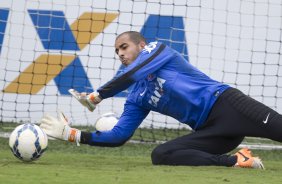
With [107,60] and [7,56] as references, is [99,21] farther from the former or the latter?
[7,56]

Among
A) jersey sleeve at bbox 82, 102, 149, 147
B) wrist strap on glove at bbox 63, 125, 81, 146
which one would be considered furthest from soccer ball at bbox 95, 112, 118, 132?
wrist strap on glove at bbox 63, 125, 81, 146

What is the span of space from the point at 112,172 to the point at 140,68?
3.86 ft

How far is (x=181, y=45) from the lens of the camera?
41.3ft

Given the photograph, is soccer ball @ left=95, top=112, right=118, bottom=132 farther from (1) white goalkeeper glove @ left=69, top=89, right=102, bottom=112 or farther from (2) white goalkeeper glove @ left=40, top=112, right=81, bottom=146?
(1) white goalkeeper glove @ left=69, top=89, right=102, bottom=112

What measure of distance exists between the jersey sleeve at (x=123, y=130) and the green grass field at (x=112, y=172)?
0.71ft

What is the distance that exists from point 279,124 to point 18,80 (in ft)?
19.3

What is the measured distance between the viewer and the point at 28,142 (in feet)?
25.2

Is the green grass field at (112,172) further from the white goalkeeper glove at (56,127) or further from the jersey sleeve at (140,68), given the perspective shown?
the jersey sleeve at (140,68)

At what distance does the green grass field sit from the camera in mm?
6316

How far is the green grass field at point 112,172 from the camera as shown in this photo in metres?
6.32

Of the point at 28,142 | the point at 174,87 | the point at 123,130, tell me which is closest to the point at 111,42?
the point at 123,130

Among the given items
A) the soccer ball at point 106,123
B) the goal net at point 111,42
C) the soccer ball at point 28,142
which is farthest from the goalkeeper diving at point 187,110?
the goal net at point 111,42

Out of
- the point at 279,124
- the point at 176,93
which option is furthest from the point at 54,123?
the point at 279,124

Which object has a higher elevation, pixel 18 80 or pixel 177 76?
pixel 177 76
